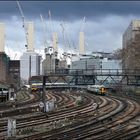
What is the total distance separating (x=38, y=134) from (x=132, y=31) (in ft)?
465

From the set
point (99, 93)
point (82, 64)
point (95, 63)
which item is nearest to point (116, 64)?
point (95, 63)

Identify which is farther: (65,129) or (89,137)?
(65,129)

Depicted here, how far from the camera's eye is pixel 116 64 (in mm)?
162125

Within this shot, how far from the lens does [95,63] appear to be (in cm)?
17312

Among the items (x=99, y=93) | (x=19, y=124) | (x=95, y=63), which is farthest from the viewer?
(x=95, y=63)

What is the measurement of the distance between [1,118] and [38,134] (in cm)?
1211

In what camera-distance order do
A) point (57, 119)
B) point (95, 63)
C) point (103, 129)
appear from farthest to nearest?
point (95, 63) < point (57, 119) < point (103, 129)

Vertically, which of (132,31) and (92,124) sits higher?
(132,31)

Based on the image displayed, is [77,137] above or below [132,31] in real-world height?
below

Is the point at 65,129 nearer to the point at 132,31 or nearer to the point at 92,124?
the point at 92,124

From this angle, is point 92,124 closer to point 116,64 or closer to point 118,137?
point 118,137

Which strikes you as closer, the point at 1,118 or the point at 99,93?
the point at 1,118

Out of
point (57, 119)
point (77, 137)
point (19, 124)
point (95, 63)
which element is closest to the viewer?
point (77, 137)

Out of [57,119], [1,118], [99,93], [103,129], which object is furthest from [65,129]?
[99,93]
